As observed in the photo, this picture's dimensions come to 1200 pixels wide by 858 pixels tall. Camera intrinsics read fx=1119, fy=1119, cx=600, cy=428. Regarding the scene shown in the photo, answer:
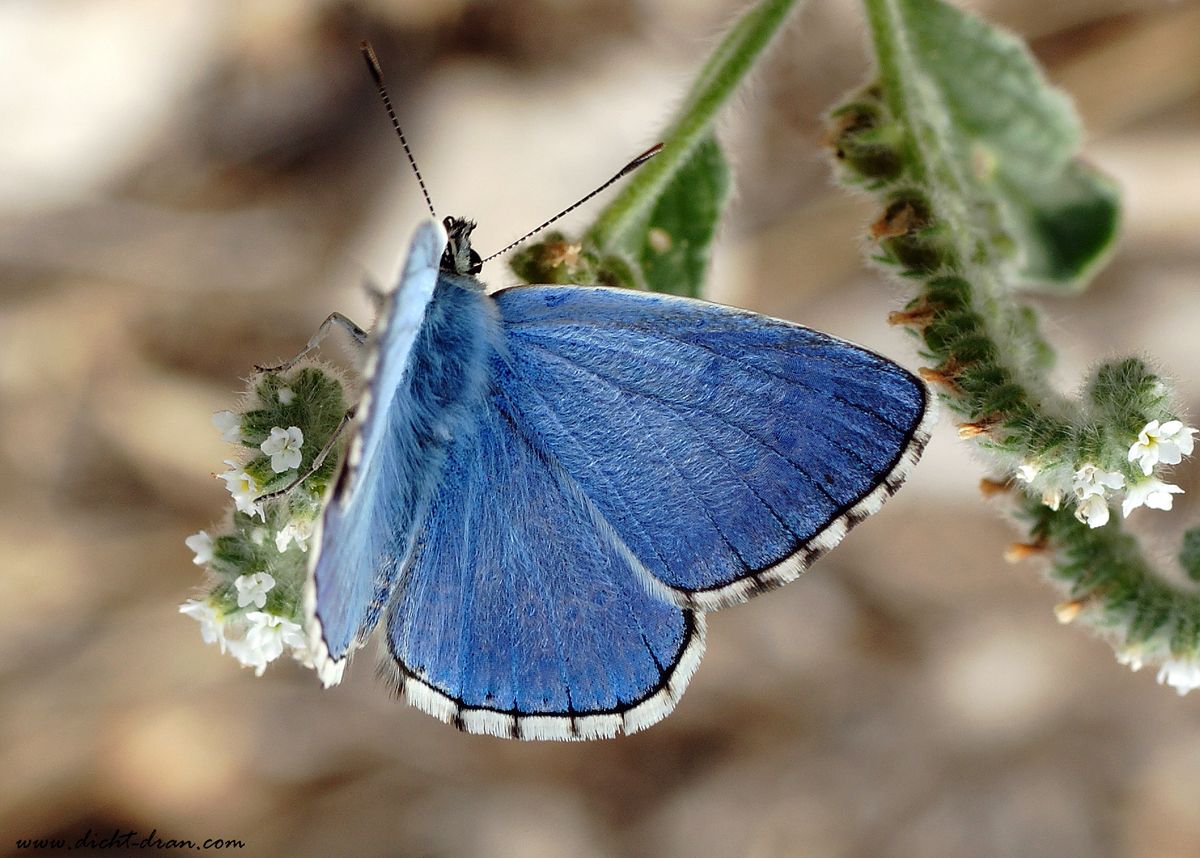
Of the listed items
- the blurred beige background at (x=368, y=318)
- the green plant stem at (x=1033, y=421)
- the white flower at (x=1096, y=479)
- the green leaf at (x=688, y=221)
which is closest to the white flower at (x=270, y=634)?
the green leaf at (x=688, y=221)

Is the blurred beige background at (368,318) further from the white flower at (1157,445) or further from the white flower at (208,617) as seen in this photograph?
the white flower at (208,617)

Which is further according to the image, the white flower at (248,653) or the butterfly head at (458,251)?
the white flower at (248,653)

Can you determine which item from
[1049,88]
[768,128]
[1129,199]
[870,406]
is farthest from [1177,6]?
[870,406]

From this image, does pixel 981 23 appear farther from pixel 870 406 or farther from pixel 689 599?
pixel 689 599

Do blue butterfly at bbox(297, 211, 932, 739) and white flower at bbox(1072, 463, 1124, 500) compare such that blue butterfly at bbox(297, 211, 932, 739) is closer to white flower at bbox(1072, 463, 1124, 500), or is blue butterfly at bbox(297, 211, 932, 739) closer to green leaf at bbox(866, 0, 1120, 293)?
white flower at bbox(1072, 463, 1124, 500)

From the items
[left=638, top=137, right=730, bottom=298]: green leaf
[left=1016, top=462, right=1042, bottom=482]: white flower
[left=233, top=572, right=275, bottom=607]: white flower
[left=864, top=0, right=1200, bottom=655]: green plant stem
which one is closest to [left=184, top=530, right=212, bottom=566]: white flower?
[left=233, top=572, right=275, bottom=607]: white flower

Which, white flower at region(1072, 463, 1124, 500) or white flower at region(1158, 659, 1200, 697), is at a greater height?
white flower at region(1072, 463, 1124, 500)
